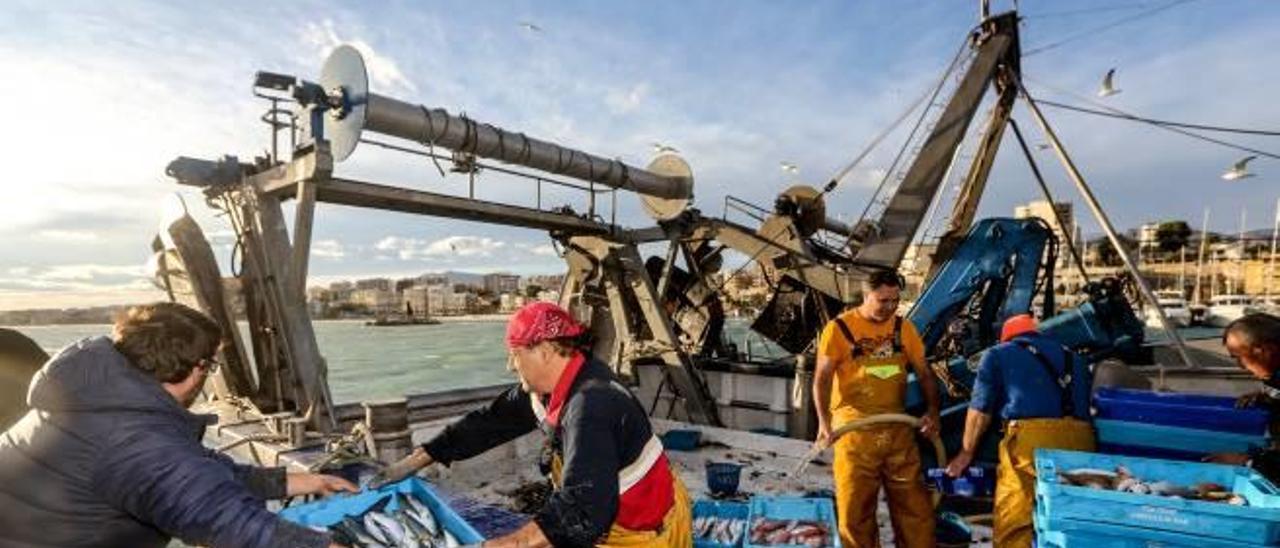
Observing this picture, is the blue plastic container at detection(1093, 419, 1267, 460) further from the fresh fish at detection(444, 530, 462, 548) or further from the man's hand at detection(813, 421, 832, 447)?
the fresh fish at detection(444, 530, 462, 548)

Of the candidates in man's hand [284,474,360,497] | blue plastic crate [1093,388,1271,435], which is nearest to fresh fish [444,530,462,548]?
man's hand [284,474,360,497]

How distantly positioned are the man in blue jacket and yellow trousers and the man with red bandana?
2544mm

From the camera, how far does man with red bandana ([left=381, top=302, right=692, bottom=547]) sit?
2.34 meters

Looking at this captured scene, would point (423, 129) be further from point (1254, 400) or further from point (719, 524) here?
point (1254, 400)

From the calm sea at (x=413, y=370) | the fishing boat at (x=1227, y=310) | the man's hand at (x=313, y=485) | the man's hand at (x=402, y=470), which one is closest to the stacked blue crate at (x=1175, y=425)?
the man's hand at (x=402, y=470)

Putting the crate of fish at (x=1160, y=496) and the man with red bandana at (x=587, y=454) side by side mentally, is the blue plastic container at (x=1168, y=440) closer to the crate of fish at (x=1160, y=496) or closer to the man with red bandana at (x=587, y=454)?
the crate of fish at (x=1160, y=496)

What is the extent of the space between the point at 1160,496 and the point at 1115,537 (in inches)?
11.3

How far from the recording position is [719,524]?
375cm

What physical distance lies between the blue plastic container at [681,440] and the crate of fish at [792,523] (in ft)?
15.3

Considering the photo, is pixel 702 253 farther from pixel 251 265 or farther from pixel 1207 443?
pixel 1207 443

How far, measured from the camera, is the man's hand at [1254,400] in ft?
12.7

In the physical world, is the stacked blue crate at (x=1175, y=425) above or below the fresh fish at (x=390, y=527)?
above

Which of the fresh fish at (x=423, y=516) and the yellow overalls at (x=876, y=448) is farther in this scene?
the yellow overalls at (x=876, y=448)

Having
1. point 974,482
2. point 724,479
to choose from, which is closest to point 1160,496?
point 724,479
